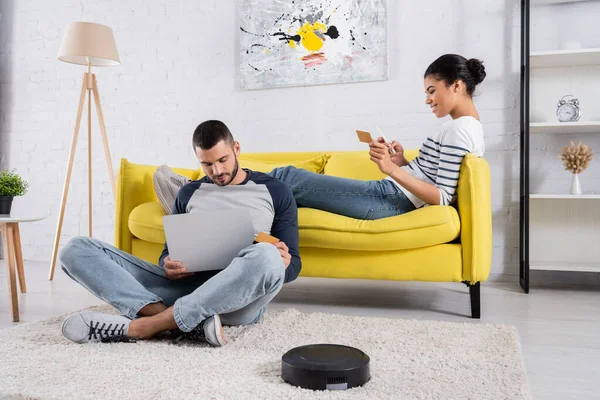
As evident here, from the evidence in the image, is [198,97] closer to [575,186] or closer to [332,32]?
[332,32]

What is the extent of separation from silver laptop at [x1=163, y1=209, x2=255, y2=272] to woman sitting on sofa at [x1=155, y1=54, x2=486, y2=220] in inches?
28.7

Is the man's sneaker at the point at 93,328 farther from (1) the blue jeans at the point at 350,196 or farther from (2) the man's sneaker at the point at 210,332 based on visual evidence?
(1) the blue jeans at the point at 350,196

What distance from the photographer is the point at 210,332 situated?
5.12 feet

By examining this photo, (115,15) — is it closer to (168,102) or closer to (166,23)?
(166,23)

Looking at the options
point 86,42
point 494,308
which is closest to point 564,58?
point 494,308

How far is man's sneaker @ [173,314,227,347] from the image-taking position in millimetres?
1558

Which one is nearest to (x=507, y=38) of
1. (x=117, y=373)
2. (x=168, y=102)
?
(x=168, y=102)

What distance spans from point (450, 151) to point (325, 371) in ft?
4.04

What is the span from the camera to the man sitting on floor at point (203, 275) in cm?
154

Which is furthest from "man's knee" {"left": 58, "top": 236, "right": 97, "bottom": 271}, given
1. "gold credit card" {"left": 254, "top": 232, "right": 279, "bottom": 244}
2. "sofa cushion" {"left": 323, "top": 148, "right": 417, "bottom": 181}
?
"sofa cushion" {"left": 323, "top": 148, "right": 417, "bottom": 181}

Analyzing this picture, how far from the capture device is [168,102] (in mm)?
3865

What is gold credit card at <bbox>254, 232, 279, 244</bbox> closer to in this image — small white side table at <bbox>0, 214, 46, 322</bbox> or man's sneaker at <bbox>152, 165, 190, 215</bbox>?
man's sneaker at <bbox>152, 165, 190, 215</bbox>

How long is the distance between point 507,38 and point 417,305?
1731 millimetres

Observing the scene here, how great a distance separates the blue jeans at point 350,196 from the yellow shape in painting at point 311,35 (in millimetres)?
1394
